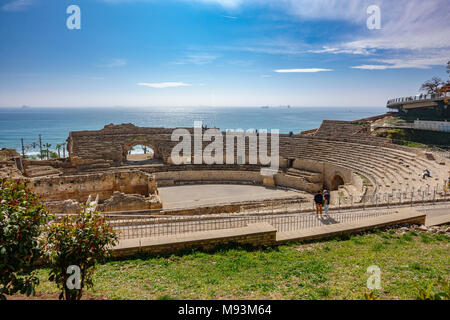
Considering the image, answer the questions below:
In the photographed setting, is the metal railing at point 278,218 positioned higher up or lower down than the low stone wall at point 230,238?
lower down

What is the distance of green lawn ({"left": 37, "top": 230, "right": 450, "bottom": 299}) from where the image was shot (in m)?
5.86

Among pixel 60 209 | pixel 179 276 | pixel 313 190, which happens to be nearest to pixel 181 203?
pixel 60 209

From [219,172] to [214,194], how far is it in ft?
14.8

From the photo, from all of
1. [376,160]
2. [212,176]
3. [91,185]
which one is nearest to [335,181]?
[376,160]

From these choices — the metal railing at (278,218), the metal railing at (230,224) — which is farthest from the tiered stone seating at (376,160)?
the metal railing at (230,224)

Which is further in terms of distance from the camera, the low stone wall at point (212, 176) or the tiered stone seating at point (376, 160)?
the low stone wall at point (212, 176)

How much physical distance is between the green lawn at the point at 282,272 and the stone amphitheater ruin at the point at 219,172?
8.14 meters

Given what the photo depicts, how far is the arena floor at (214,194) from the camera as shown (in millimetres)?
22906

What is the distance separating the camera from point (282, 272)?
6.89 m

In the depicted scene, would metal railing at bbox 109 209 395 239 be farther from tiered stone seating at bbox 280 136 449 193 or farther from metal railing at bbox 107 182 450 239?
tiered stone seating at bbox 280 136 449 193

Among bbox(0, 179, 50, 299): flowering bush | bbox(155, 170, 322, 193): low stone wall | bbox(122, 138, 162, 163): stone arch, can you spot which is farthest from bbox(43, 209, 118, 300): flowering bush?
bbox(122, 138, 162, 163): stone arch

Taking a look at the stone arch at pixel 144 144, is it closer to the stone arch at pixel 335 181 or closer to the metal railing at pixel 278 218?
the stone arch at pixel 335 181

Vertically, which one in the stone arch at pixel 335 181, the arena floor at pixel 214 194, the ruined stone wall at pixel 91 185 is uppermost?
the ruined stone wall at pixel 91 185

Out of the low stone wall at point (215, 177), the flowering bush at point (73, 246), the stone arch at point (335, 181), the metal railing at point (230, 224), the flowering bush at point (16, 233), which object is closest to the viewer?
the flowering bush at point (16, 233)
